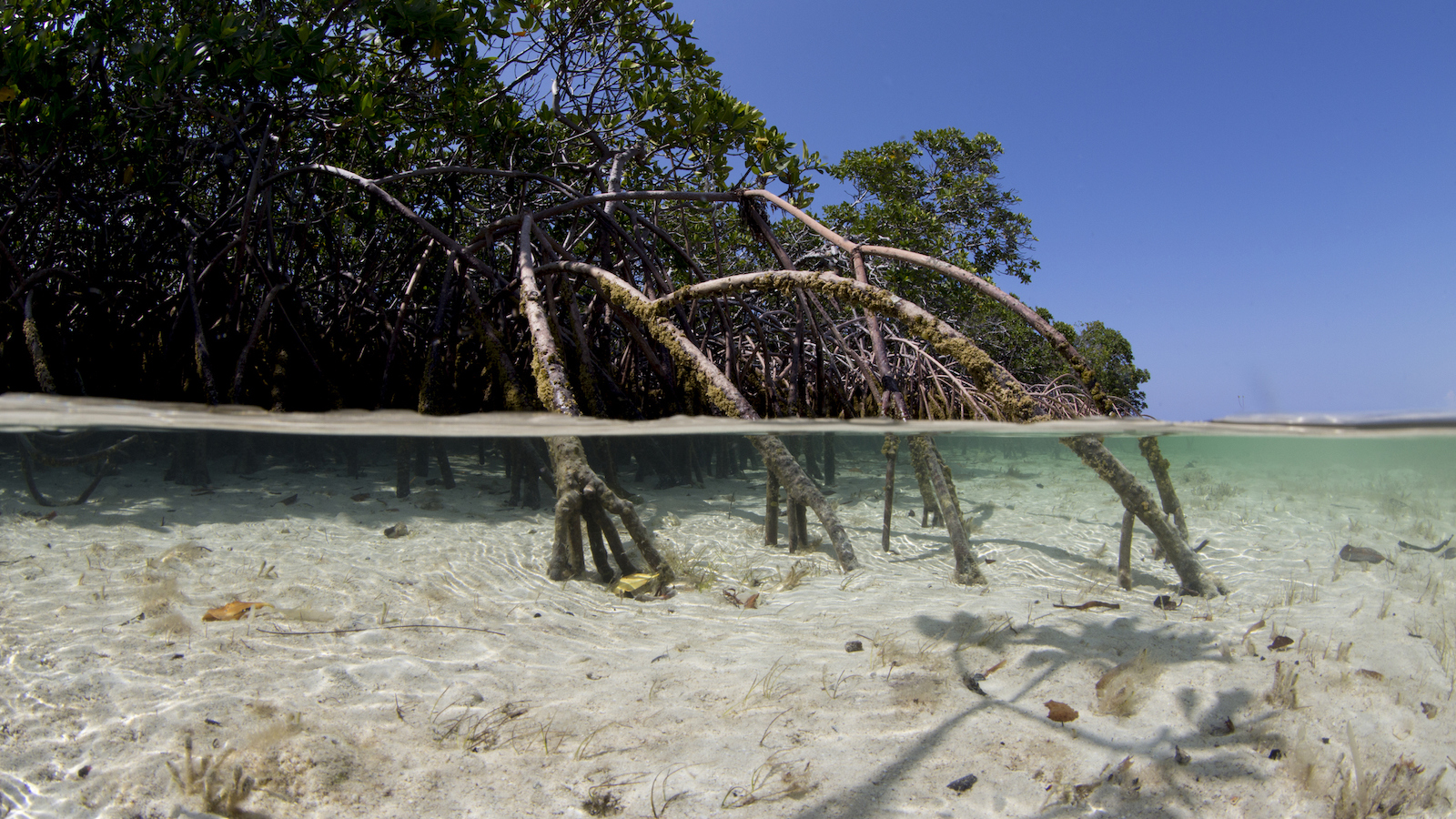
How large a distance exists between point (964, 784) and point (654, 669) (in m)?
1.00

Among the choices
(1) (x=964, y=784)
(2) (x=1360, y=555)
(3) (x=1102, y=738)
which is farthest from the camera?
(2) (x=1360, y=555)

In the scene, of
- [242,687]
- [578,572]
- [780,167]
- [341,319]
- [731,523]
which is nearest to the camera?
[242,687]

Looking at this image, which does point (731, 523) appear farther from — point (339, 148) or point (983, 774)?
point (339, 148)

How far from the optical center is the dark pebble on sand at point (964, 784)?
1901mm

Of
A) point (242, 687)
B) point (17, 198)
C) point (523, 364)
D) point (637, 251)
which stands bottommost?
point (242, 687)

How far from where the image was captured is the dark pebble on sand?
190 cm

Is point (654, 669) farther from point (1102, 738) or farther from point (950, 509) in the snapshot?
point (950, 509)

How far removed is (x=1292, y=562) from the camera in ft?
9.94

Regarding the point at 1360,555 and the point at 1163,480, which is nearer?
the point at 1360,555

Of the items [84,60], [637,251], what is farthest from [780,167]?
[84,60]

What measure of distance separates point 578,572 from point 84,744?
1.44 metres

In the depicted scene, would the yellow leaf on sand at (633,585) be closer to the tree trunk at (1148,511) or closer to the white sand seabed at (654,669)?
the white sand seabed at (654,669)

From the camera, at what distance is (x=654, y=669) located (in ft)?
7.40

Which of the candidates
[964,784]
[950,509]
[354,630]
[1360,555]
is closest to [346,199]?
[354,630]
